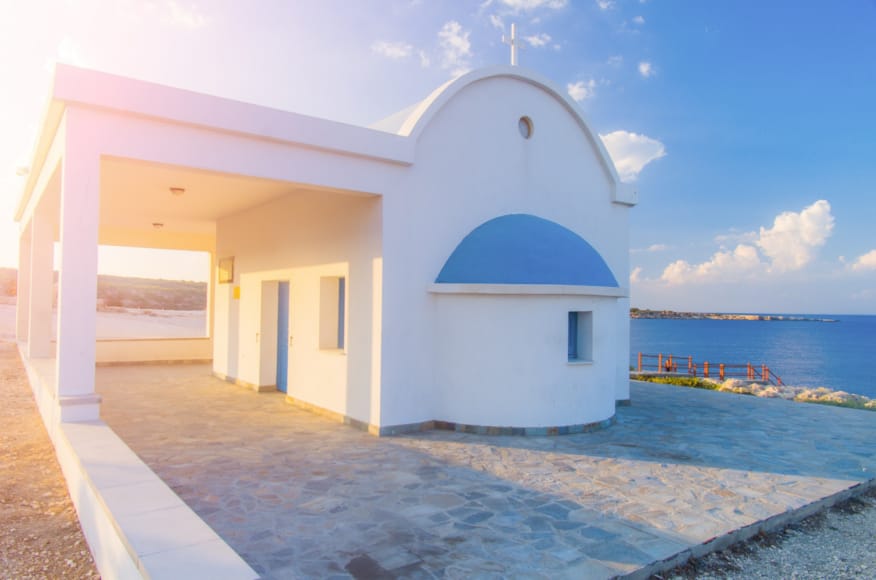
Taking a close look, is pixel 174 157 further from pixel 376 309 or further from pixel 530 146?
pixel 530 146

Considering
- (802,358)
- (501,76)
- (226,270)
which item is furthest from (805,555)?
(802,358)

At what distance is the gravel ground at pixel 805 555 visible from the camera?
4.62 m

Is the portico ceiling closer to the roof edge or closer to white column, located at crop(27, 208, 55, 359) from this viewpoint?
white column, located at crop(27, 208, 55, 359)

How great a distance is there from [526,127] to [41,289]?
11.4 m

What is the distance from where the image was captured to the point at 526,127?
1025 centimetres

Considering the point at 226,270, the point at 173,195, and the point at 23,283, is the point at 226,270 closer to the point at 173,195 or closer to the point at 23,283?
the point at 173,195

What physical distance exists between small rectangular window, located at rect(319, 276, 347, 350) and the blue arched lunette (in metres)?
2.14

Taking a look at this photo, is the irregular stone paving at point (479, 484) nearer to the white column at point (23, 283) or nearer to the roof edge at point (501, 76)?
the roof edge at point (501, 76)

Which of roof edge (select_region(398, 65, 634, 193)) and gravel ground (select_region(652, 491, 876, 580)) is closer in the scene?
gravel ground (select_region(652, 491, 876, 580))

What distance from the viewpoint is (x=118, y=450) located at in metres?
5.27

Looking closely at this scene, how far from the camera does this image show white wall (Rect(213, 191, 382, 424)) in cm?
877

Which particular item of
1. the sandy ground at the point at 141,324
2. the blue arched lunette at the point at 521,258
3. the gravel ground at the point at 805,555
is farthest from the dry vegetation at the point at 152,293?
the gravel ground at the point at 805,555

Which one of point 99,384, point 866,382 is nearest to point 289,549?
point 99,384

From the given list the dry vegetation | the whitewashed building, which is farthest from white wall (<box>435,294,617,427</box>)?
the dry vegetation
